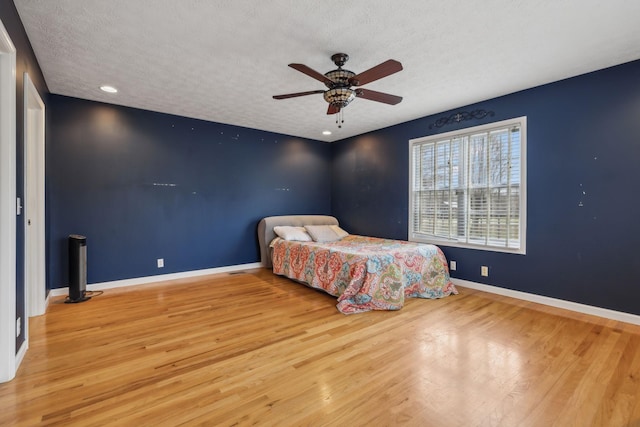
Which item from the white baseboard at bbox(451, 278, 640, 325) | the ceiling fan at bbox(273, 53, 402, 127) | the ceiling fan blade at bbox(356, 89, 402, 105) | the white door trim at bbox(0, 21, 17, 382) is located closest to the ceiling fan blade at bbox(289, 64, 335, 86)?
the ceiling fan at bbox(273, 53, 402, 127)

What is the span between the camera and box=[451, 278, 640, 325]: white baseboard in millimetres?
2935

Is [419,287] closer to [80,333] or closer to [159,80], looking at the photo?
[80,333]

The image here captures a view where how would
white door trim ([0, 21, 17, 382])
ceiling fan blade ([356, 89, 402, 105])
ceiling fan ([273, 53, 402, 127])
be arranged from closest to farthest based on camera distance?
white door trim ([0, 21, 17, 382]), ceiling fan ([273, 53, 402, 127]), ceiling fan blade ([356, 89, 402, 105])

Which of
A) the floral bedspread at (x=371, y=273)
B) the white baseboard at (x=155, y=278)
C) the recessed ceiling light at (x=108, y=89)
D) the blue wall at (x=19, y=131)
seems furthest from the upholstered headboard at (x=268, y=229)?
the blue wall at (x=19, y=131)

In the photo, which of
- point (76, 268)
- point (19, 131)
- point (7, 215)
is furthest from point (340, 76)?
point (76, 268)

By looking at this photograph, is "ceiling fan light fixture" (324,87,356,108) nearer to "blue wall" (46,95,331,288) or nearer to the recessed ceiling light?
the recessed ceiling light

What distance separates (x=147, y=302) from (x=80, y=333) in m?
0.86

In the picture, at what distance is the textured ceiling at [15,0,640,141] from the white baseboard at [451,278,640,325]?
2.44 meters

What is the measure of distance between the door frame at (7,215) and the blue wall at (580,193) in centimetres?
458

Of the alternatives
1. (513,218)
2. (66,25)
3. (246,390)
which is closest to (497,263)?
(513,218)

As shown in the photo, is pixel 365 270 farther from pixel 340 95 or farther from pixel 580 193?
pixel 580 193

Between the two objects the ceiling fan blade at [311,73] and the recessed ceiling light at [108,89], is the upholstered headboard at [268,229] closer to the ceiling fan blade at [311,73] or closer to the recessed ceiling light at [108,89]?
the recessed ceiling light at [108,89]

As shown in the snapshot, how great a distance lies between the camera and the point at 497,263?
3.86 metres

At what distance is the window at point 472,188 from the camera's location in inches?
145
